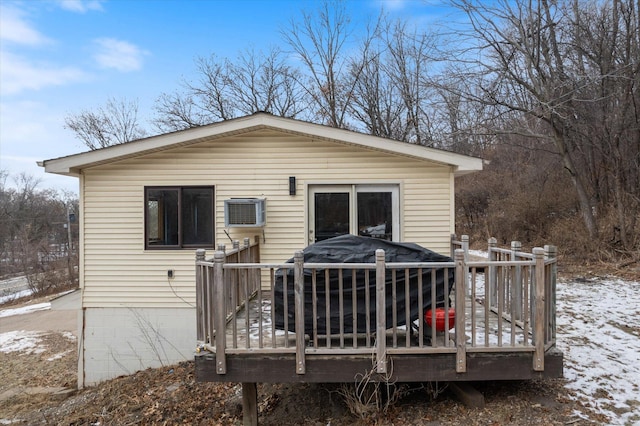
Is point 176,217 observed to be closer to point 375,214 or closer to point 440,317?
point 375,214

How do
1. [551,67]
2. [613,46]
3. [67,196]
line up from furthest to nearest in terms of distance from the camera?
[67,196]
[551,67]
[613,46]

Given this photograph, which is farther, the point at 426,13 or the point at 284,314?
the point at 426,13

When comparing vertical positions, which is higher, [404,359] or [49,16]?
[49,16]

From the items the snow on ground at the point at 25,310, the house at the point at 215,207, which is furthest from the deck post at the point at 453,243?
the snow on ground at the point at 25,310

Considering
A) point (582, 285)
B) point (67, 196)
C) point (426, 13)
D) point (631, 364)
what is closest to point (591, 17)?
point (426, 13)

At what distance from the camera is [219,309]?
334 cm

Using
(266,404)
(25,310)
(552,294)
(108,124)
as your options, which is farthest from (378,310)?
(108,124)

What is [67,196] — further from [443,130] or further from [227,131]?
[227,131]

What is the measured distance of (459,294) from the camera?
10.7 ft

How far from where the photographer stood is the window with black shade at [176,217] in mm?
6336

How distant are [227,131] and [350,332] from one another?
3.96 m

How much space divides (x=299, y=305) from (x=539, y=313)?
2092 millimetres

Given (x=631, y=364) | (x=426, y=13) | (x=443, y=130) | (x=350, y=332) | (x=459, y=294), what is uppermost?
(x=426, y=13)

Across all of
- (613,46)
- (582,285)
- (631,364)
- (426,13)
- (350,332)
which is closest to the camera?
(350,332)
